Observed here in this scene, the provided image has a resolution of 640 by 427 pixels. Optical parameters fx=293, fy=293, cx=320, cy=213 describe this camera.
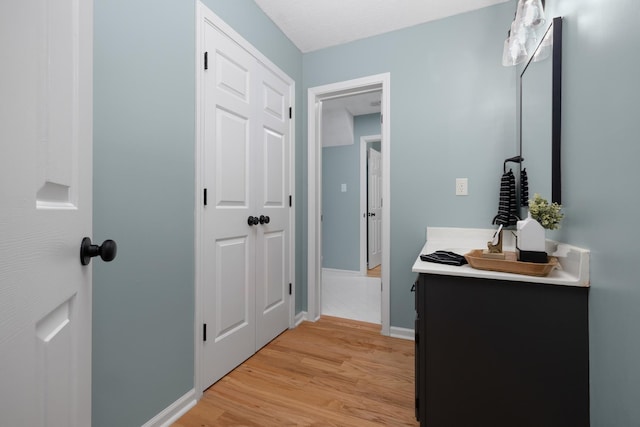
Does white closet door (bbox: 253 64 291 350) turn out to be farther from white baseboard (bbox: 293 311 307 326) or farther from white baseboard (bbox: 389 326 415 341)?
white baseboard (bbox: 389 326 415 341)

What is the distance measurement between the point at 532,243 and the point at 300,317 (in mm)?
1989

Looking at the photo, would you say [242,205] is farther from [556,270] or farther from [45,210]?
[556,270]

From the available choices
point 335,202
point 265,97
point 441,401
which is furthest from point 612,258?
point 335,202

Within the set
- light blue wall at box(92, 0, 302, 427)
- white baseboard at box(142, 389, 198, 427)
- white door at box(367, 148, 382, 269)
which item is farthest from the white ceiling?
white baseboard at box(142, 389, 198, 427)

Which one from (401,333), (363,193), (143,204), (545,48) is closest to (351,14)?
(545,48)

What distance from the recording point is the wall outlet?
2.18 metres

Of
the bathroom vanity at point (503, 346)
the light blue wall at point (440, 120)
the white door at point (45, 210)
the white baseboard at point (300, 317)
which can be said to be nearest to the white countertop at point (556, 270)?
the bathroom vanity at point (503, 346)

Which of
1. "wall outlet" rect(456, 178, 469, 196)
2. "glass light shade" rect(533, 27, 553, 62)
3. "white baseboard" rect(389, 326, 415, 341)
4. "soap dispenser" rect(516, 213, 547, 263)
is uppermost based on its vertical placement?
"glass light shade" rect(533, 27, 553, 62)

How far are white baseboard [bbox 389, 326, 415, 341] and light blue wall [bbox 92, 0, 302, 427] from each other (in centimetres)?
153

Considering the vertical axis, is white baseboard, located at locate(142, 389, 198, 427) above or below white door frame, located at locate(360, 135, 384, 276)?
below

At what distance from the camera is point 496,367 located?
1.11 m

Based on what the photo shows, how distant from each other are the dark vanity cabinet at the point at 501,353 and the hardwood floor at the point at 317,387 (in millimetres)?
397

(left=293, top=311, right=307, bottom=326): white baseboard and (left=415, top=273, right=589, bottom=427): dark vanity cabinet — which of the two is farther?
(left=293, top=311, right=307, bottom=326): white baseboard

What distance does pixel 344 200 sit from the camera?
4566mm
